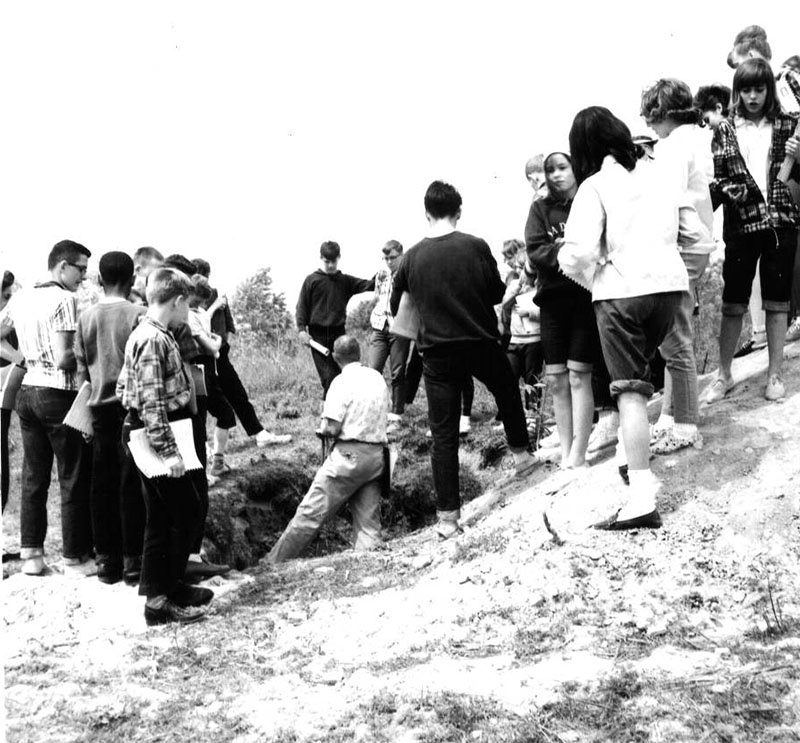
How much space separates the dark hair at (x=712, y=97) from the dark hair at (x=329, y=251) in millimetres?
4418

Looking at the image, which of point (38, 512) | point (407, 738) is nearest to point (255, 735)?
point (407, 738)

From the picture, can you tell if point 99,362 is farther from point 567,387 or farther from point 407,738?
point 407,738

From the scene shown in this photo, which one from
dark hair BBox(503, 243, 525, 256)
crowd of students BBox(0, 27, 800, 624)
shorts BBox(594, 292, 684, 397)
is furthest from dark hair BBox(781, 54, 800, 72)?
dark hair BBox(503, 243, 525, 256)

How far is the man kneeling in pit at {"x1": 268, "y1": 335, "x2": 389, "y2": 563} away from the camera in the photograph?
782cm

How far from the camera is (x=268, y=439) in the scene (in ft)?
33.0

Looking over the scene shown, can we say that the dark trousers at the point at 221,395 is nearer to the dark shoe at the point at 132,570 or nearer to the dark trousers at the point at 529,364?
the dark shoe at the point at 132,570

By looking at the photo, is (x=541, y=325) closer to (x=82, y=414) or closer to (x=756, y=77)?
(x=756, y=77)

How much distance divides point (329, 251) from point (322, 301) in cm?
51

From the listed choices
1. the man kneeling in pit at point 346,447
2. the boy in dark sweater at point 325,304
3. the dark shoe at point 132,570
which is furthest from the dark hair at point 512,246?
the dark shoe at point 132,570

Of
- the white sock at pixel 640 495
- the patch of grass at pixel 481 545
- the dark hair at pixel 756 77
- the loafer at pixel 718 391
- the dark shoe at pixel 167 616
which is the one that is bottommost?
the dark shoe at pixel 167 616

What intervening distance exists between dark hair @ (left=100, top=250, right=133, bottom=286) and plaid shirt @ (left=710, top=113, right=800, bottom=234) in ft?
12.2

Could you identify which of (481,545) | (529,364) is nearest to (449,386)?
(481,545)

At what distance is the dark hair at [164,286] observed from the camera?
Result: 571 cm

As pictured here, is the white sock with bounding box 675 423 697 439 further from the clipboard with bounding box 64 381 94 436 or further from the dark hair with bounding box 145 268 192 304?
the clipboard with bounding box 64 381 94 436
